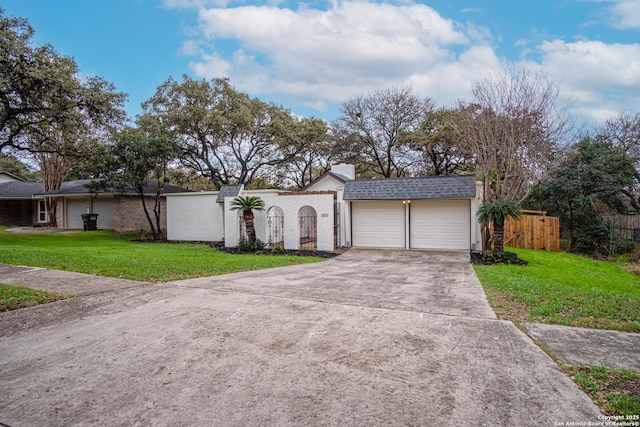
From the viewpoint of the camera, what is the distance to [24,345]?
3867 millimetres

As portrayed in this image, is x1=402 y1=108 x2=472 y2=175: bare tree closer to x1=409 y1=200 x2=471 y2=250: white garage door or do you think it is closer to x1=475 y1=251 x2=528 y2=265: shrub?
x1=409 y1=200 x2=471 y2=250: white garage door

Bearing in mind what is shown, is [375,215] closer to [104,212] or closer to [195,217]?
[195,217]

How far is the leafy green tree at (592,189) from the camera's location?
16.4 meters

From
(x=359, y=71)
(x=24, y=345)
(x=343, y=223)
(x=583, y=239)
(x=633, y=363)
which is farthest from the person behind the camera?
(x=359, y=71)

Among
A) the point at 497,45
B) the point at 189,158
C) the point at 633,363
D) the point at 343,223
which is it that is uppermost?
the point at 497,45

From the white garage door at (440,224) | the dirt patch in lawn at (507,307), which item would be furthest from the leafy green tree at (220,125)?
the dirt patch in lawn at (507,307)

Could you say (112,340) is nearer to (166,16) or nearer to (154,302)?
(154,302)

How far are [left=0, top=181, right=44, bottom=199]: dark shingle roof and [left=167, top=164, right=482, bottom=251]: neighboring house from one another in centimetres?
1890

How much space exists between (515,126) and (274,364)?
13.4m

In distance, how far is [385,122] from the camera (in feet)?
82.4

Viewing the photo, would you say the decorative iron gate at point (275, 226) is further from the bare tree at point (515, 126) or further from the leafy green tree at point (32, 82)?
the leafy green tree at point (32, 82)

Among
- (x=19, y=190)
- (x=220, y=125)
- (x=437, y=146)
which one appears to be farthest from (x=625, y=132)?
(x=19, y=190)

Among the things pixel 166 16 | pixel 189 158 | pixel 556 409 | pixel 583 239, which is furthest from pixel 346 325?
pixel 189 158

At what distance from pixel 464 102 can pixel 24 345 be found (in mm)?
16137
